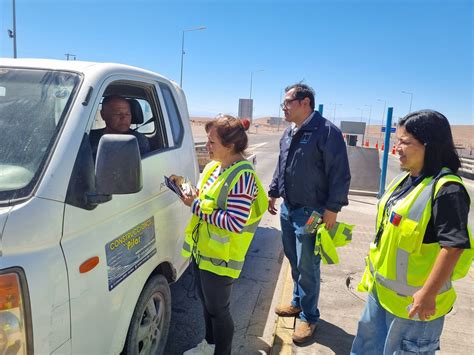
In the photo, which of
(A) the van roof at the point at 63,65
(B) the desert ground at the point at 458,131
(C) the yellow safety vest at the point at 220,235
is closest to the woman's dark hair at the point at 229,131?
(C) the yellow safety vest at the point at 220,235

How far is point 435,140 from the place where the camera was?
1.99m

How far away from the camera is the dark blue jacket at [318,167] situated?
310 cm

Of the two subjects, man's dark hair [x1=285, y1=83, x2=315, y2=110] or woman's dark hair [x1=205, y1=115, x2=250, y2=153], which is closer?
woman's dark hair [x1=205, y1=115, x2=250, y2=153]

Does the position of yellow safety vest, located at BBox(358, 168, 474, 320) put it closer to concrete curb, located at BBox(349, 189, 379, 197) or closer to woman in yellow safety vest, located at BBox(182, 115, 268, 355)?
woman in yellow safety vest, located at BBox(182, 115, 268, 355)

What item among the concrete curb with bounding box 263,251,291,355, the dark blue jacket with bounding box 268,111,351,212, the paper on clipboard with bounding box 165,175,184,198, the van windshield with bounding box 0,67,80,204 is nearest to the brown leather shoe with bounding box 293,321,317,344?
the concrete curb with bounding box 263,251,291,355

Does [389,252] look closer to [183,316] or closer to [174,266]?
[174,266]

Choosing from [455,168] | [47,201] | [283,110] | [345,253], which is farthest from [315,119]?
[345,253]

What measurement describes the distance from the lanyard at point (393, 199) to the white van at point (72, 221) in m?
1.40

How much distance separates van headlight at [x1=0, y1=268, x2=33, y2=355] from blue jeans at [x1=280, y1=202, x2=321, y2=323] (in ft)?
7.24

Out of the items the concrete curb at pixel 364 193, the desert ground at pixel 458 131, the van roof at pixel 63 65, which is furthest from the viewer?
the desert ground at pixel 458 131

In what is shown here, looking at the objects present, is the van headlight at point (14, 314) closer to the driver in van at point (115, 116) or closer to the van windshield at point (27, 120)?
the van windshield at point (27, 120)

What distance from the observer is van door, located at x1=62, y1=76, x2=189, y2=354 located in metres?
1.78

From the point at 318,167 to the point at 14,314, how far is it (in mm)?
2348

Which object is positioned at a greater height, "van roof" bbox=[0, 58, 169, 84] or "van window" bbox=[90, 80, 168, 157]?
"van roof" bbox=[0, 58, 169, 84]
